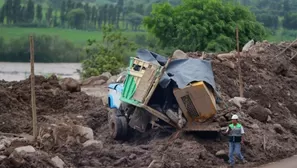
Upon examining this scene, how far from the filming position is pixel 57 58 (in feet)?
193

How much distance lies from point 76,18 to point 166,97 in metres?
51.0

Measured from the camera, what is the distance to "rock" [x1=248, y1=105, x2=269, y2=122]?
21141 mm

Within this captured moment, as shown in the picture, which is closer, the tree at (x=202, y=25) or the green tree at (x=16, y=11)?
the tree at (x=202, y=25)

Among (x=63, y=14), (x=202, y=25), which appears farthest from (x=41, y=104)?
(x=63, y=14)

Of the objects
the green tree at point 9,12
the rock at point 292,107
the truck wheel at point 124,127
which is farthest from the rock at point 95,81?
the green tree at point 9,12

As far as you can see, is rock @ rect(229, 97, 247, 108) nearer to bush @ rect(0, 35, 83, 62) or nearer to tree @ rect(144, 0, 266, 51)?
tree @ rect(144, 0, 266, 51)

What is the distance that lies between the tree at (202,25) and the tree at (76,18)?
26.4 m

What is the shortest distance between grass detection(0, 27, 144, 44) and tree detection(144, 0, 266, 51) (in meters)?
13.5

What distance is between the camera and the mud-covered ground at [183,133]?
54.6ft

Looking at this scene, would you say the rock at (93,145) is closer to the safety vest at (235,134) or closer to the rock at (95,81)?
the safety vest at (235,134)

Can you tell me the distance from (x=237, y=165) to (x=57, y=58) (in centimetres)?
4285

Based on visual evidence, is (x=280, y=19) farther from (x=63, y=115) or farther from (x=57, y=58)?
(x=63, y=115)

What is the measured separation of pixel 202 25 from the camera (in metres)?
41.3

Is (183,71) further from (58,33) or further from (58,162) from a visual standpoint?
(58,33)
